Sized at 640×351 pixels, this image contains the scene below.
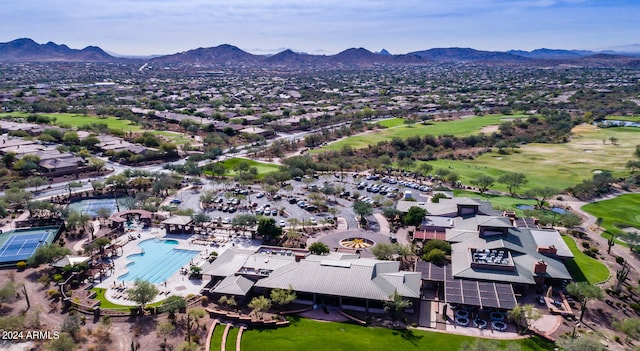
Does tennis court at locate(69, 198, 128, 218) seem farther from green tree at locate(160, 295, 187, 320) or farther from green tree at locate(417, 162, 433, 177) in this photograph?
green tree at locate(417, 162, 433, 177)

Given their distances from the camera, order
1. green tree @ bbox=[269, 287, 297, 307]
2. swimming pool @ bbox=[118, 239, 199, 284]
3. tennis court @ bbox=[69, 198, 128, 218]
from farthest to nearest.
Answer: tennis court @ bbox=[69, 198, 128, 218] < swimming pool @ bbox=[118, 239, 199, 284] < green tree @ bbox=[269, 287, 297, 307]

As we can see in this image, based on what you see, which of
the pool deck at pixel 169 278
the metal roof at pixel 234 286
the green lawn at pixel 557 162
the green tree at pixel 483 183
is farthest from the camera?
the green lawn at pixel 557 162

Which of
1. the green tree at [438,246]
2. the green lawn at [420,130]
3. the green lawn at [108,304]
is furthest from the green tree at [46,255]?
the green lawn at [420,130]

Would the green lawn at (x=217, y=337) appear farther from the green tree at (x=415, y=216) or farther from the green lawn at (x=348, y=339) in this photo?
the green tree at (x=415, y=216)

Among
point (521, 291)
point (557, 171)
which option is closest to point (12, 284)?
point (521, 291)

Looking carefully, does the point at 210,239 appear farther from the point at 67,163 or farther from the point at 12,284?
the point at 67,163

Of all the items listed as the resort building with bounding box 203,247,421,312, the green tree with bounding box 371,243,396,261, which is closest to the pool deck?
the resort building with bounding box 203,247,421,312
